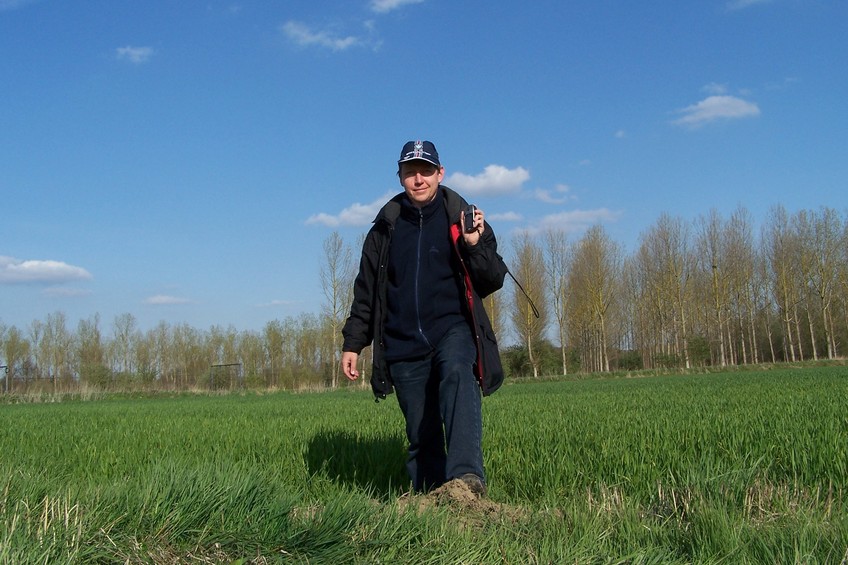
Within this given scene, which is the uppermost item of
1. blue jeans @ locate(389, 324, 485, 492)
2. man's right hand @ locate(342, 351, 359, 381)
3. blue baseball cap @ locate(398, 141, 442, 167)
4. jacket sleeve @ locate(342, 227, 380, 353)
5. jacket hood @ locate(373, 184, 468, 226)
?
blue baseball cap @ locate(398, 141, 442, 167)

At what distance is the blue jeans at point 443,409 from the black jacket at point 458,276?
79 millimetres

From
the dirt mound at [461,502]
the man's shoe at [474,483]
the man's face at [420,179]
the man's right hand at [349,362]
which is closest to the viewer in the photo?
the dirt mound at [461,502]

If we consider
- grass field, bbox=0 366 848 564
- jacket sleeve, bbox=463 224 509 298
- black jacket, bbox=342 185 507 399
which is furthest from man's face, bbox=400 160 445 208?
grass field, bbox=0 366 848 564

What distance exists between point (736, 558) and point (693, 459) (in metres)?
1.91

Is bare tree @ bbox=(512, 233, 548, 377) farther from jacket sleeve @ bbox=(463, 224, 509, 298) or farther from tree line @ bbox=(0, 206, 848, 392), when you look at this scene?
jacket sleeve @ bbox=(463, 224, 509, 298)

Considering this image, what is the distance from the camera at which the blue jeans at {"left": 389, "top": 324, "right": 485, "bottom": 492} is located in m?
3.62

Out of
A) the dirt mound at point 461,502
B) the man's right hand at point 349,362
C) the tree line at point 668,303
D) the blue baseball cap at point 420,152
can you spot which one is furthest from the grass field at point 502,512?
the tree line at point 668,303

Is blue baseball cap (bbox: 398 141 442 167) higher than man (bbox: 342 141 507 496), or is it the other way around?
blue baseball cap (bbox: 398 141 442 167)

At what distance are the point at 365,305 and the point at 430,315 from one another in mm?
576

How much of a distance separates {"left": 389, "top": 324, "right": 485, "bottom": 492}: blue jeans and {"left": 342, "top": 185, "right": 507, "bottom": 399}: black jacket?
79 mm

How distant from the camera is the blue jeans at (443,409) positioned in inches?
143

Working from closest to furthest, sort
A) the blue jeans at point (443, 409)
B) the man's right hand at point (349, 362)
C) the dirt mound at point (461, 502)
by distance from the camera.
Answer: the dirt mound at point (461, 502), the blue jeans at point (443, 409), the man's right hand at point (349, 362)

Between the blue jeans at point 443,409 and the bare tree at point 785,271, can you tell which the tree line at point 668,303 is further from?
the blue jeans at point 443,409

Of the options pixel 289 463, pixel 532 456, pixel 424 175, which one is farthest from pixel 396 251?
pixel 289 463
